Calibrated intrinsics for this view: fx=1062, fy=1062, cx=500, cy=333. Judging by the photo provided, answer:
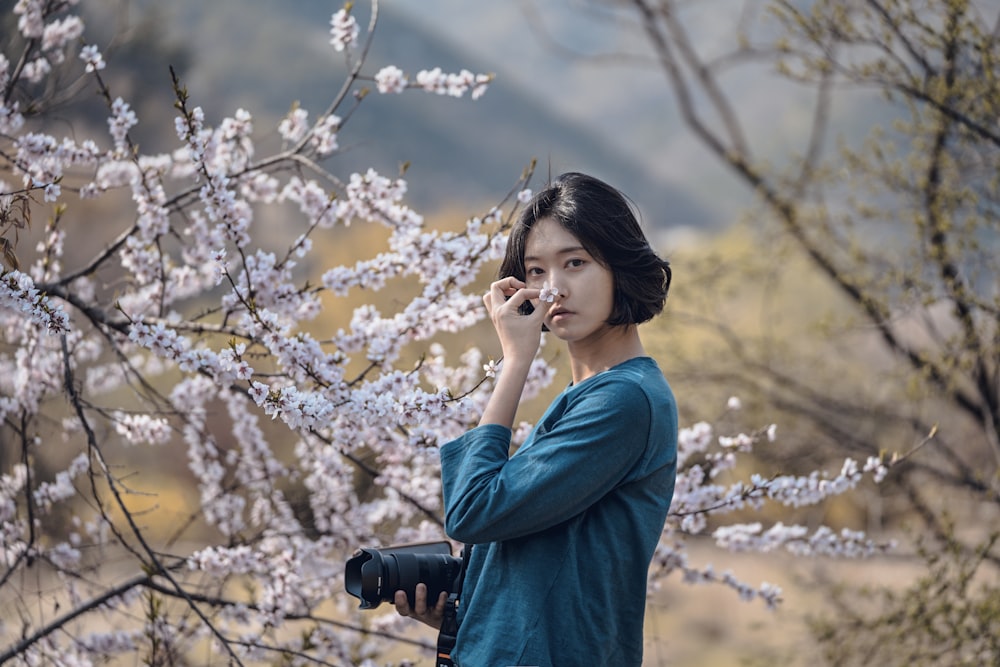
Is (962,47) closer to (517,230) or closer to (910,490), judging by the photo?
(910,490)

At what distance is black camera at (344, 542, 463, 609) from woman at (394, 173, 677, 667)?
17mm

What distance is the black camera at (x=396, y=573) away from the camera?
59.4 inches

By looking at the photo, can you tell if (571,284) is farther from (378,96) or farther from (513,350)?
(378,96)

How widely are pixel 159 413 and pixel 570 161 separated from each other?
35.8 m

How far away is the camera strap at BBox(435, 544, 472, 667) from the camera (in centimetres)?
145

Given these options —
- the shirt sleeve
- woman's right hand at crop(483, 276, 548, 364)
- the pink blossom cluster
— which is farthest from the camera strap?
the pink blossom cluster

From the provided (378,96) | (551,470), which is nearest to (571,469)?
(551,470)

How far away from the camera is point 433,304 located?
2576 millimetres

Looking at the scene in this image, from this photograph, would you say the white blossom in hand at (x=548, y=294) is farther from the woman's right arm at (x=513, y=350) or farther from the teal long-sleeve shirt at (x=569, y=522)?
the teal long-sleeve shirt at (x=569, y=522)

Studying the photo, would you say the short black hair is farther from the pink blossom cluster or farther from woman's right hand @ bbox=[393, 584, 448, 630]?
the pink blossom cluster

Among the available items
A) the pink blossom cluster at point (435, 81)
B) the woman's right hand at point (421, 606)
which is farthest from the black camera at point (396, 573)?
the pink blossom cluster at point (435, 81)

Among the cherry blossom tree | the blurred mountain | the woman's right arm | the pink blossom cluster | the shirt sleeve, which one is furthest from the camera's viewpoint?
the blurred mountain

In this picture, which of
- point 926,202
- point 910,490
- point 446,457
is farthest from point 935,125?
point 446,457

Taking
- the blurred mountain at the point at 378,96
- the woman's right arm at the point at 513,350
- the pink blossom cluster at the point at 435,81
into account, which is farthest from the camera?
the blurred mountain at the point at 378,96
